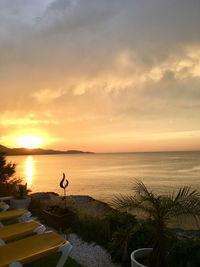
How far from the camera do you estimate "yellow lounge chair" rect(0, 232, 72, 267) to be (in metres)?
2.90

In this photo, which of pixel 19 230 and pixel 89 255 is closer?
pixel 19 230

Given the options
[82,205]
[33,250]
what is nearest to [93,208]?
[82,205]

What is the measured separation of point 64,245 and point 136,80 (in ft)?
35.3

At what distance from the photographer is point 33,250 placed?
320 centimetres

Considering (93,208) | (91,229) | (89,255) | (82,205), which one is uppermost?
(91,229)

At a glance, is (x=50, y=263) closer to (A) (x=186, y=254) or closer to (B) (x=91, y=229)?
(B) (x=91, y=229)

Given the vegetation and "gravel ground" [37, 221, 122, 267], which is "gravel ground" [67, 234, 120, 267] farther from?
the vegetation

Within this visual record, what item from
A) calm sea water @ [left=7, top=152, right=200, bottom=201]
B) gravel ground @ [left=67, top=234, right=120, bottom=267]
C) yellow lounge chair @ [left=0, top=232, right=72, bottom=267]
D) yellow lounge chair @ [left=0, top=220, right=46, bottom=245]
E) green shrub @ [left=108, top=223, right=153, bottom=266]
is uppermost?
yellow lounge chair @ [left=0, top=232, right=72, bottom=267]

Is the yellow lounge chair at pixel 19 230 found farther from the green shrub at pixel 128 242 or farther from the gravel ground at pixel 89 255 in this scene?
the green shrub at pixel 128 242

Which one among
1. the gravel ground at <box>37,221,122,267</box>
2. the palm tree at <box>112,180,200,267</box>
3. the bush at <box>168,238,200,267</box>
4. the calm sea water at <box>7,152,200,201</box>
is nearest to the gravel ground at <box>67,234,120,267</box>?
the gravel ground at <box>37,221,122,267</box>

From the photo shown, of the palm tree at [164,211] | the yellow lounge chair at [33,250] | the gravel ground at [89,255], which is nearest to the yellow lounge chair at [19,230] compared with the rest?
the yellow lounge chair at [33,250]

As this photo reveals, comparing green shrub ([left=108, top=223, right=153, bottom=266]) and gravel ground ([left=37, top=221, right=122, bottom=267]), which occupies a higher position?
green shrub ([left=108, top=223, right=153, bottom=266])

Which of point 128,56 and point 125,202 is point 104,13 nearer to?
point 128,56

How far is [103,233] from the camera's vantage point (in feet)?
16.9
